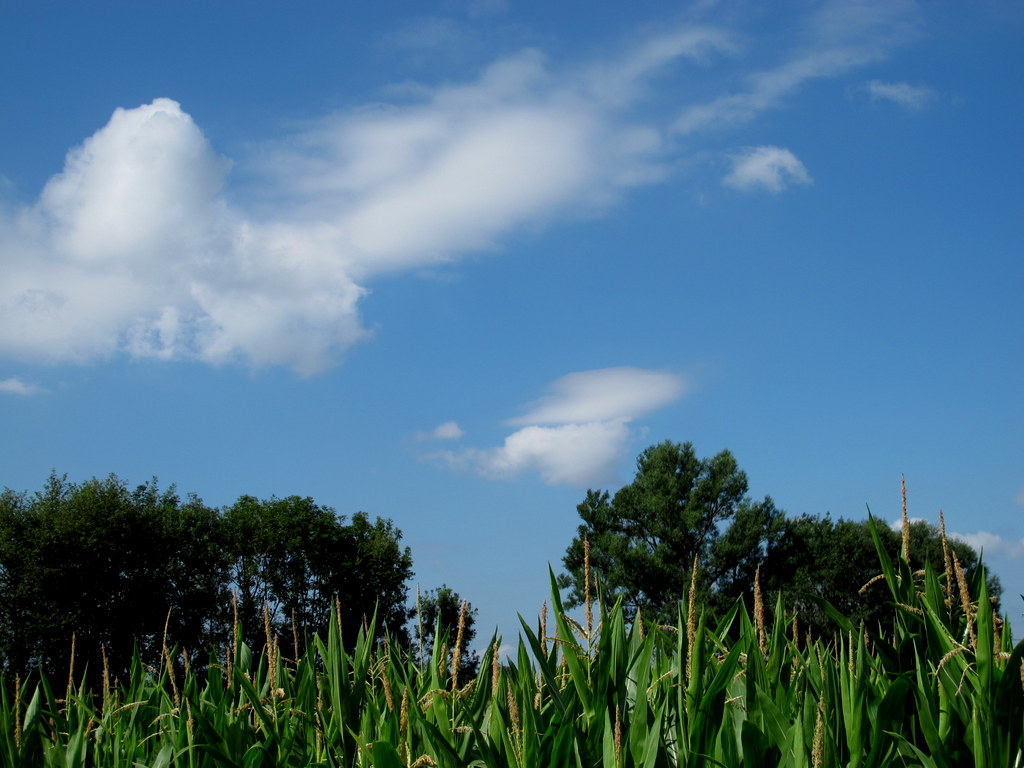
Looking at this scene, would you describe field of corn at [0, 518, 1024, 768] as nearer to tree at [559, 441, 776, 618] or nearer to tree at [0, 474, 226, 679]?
tree at [0, 474, 226, 679]

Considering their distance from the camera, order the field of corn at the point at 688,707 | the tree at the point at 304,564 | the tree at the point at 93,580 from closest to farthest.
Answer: the field of corn at the point at 688,707 < the tree at the point at 93,580 < the tree at the point at 304,564

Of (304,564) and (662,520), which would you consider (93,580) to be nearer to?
(304,564)

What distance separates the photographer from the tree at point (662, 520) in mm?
49875

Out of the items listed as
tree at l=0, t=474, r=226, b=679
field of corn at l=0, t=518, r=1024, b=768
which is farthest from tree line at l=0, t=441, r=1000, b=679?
field of corn at l=0, t=518, r=1024, b=768

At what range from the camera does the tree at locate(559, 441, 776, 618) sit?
4988 centimetres

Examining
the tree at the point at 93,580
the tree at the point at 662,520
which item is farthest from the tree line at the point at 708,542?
the tree at the point at 93,580

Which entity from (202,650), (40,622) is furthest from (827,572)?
(40,622)

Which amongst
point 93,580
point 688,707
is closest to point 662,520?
point 93,580

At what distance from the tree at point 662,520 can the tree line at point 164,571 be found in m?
9.79

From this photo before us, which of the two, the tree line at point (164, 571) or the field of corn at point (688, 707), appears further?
the tree line at point (164, 571)

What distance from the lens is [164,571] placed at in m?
39.3

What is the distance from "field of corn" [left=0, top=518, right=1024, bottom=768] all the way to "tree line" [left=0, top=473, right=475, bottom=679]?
2777 centimetres

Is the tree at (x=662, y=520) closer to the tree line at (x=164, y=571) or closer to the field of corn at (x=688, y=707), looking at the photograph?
the tree line at (x=164, y=571)

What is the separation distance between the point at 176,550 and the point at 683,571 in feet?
81.8
